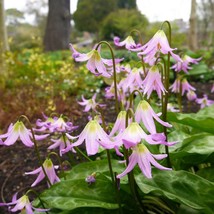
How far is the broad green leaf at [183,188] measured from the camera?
1.10 metres

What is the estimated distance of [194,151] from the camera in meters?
1.25

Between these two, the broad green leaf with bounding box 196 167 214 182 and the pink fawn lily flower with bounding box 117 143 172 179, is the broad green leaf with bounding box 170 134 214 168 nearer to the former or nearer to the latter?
the broad green leaf with bounding box 196 167 214 182

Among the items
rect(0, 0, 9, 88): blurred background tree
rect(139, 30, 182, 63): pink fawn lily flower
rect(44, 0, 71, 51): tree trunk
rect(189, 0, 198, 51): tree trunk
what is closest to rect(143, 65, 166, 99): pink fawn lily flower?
rect(139, 30, 182, 63): pink fawn lily flower

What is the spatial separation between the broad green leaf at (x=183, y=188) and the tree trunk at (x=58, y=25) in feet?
43.8

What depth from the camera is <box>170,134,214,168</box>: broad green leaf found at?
1252 millimetres

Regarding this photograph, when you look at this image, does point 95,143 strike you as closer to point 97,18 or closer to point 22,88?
point 22,88

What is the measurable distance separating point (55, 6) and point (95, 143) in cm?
1362

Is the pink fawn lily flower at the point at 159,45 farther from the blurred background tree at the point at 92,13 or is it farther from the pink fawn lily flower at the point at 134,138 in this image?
the blurred background tree at the point at 92,13

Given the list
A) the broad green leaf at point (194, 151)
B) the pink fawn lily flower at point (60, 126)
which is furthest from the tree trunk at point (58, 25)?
the broad green leaf at point (194, 151)

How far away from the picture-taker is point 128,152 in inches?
41.3

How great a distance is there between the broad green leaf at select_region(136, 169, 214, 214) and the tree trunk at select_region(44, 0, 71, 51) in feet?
43.8

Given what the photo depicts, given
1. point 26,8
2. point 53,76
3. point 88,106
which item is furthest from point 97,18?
point 88,106

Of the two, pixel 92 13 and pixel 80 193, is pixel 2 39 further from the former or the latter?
pixel 92 13

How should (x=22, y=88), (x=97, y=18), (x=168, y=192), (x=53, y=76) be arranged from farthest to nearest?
(x=97, y=18) → (x=53, y=76) → (x=22, y=88) → (x=168, y=192)
